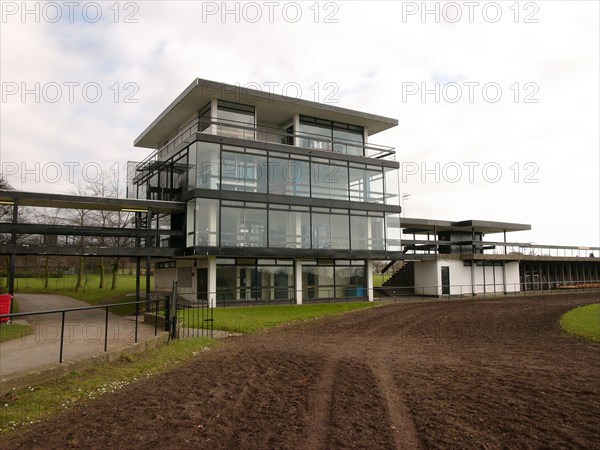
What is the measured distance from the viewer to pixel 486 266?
127 feet

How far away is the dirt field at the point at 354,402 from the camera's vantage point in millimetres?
5664

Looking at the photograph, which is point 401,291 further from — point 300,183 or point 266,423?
point 266,423

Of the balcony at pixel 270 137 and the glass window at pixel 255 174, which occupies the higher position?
the balcony at pixel 270 137

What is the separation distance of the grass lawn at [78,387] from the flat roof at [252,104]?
18.4 meters

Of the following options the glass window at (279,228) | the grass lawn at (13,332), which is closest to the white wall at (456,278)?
the glass window at (279,228)

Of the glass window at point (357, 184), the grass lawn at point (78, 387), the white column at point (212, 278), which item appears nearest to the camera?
the grass lawn at point (78, 387)

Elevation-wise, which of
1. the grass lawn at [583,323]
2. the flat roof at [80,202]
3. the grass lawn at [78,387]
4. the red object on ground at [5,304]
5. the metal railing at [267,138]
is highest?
the metal railing at [267,138]

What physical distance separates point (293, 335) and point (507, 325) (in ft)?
29.1

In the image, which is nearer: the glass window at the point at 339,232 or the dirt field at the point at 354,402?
the dirt field at the point at 354,402

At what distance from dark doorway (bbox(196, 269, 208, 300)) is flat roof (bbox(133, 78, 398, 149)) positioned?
1028cm

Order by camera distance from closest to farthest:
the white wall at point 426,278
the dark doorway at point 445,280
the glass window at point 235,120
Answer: the glass window at point 235,120, the white wall at point 426,278, the dark doorway at point 445,280

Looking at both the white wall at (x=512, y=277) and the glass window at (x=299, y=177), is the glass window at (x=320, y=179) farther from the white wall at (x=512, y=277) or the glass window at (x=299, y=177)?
the white wall at (x=512, y=277)

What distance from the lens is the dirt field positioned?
5664 mm

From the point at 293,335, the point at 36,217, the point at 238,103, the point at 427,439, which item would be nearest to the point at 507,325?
the point at 293,335
